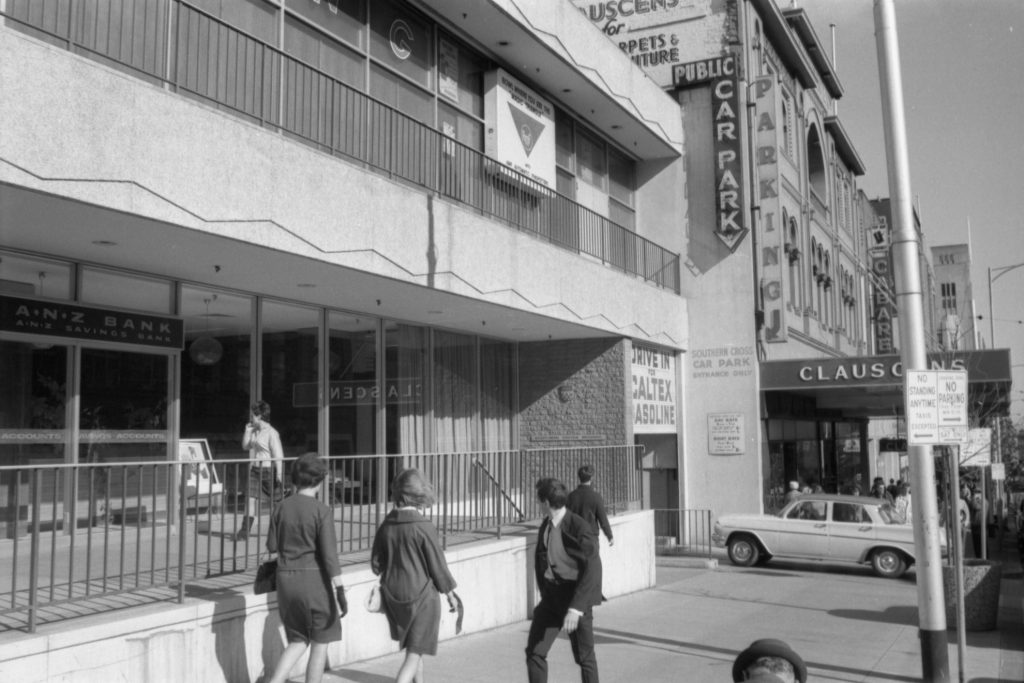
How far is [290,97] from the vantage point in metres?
11.0

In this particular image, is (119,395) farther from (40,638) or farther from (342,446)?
(40,638)

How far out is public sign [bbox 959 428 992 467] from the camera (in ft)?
45.6

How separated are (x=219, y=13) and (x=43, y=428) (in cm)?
468

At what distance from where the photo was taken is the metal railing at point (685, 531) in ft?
66.8

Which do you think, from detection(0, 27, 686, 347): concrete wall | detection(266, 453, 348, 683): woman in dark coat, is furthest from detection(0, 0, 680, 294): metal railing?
detection(266, 453, 348, 683): woman in dark coat

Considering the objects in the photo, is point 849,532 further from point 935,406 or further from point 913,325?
point 935,406

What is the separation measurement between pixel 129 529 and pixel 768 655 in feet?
17.6

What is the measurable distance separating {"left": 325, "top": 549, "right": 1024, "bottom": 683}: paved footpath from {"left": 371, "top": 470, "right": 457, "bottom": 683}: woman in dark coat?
62.1 inches

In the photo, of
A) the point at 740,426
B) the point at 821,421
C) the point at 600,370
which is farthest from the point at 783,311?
the point at 821,421

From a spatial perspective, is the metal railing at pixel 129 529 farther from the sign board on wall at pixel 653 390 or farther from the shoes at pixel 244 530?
the sign board on wall at pixel 653 390

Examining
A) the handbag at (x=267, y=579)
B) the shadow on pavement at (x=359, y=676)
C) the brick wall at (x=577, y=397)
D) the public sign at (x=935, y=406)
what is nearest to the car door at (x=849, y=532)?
the brick wall at (x=577, y=397)

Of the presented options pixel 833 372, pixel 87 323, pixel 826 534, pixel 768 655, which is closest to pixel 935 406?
pixel 768 655

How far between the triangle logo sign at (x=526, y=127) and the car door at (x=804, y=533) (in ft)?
27.8

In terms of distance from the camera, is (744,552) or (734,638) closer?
(734,638)
